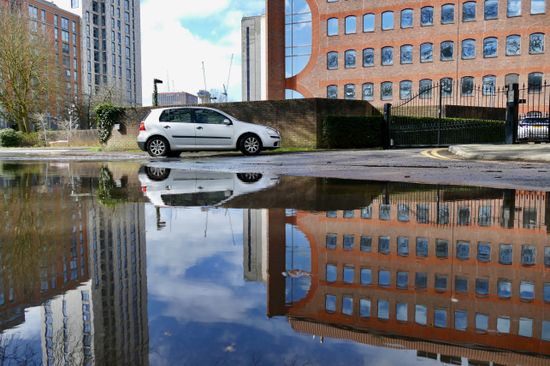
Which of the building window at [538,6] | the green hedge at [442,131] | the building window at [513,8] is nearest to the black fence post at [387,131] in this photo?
the green hedge at [442,131]

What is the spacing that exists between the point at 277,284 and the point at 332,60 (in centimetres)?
5090

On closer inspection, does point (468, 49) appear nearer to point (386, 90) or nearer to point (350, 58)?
point (386, 90)

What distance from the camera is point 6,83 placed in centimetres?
4547

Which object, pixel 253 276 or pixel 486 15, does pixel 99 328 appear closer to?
pixel 253 276

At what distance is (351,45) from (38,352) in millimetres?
51839

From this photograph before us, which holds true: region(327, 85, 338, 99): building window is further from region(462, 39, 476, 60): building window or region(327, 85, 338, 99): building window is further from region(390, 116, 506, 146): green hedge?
region(390, 116, 506, 146): green hedge

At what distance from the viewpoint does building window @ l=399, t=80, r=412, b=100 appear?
162 ft

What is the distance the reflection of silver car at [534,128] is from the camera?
2214 centimetres

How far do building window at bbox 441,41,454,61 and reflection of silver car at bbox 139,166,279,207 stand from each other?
43.6 meters

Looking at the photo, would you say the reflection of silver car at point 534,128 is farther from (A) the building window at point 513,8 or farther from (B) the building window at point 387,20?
(B) the building window at point 387,20

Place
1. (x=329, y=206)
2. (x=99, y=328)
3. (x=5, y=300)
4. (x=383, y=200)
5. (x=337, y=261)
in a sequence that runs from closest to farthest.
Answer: (x=99, y=328) → (x=5, y=300) → (x=337, y=261) → (x=329, y=206) → (x=383, y=200)

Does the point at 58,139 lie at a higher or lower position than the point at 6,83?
lower

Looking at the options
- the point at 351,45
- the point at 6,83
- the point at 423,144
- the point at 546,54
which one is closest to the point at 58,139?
the point at 6,83

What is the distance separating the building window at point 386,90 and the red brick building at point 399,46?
10 centimetres
